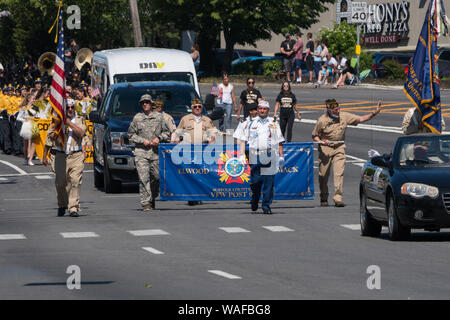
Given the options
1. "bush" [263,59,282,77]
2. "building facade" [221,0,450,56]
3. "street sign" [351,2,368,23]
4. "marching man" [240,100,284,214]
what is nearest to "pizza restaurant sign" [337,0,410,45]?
"building facade" [221,0,450,56]

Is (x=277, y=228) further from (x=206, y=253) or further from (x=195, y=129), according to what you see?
(x=195, y=129)

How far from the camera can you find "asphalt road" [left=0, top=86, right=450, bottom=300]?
38.0 feet

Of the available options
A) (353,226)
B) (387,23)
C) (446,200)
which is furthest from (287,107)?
(387,23)

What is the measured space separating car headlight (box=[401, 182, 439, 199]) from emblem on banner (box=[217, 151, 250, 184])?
21.3 feet

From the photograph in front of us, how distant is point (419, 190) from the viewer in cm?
1545

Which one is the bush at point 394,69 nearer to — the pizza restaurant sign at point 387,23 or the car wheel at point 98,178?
the pizza restaurant sign at point 387,23

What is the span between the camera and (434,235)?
1725cm

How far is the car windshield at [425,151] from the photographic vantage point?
53.4ft

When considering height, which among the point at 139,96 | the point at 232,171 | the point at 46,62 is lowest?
the point at 232,171

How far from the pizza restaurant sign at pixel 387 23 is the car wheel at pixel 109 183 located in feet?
190

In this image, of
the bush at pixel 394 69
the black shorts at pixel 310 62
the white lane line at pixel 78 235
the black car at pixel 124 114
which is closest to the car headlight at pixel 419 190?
the white lane line at pixel 78 235

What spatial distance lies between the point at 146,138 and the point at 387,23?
210 feet
